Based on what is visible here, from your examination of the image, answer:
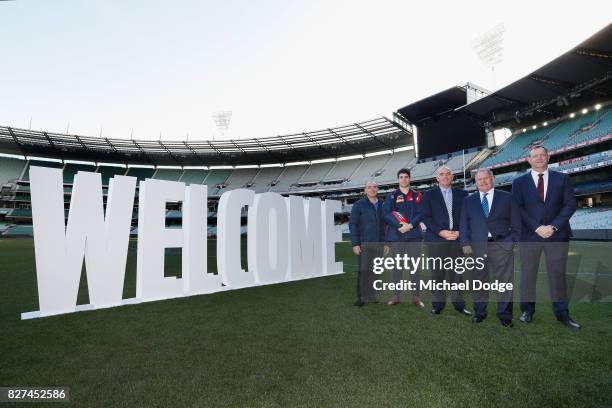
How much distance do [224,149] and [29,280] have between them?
37645mm

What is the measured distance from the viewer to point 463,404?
214cm

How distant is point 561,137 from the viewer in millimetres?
27156

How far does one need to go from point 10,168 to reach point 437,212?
57.4 m

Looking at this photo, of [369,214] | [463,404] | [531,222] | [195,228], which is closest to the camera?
[463,404]

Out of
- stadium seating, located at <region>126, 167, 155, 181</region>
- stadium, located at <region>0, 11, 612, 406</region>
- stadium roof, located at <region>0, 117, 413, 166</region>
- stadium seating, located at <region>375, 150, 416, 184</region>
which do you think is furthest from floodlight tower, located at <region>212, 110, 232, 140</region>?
stadium, located at <region>0, 11, 612, 406</region>

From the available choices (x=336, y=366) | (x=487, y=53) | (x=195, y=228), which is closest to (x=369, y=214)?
(x=336, y=366)

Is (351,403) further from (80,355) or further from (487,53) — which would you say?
(487,53)

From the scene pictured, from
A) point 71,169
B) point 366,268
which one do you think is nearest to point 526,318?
point 366,268

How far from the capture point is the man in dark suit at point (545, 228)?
383cm

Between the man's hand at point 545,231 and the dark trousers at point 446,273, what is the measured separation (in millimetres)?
957

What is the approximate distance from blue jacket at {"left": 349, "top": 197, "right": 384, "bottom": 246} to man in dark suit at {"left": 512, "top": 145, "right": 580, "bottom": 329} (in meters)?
1.93

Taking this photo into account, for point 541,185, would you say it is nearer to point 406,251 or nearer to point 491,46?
point 406,251

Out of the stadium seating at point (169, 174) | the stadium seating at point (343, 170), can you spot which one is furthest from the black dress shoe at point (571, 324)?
the stadium seating at point (169, 174)

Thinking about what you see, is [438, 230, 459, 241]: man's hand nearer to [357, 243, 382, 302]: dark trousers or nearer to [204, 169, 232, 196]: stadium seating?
[357, 243, 382, 302]: dark trousers
